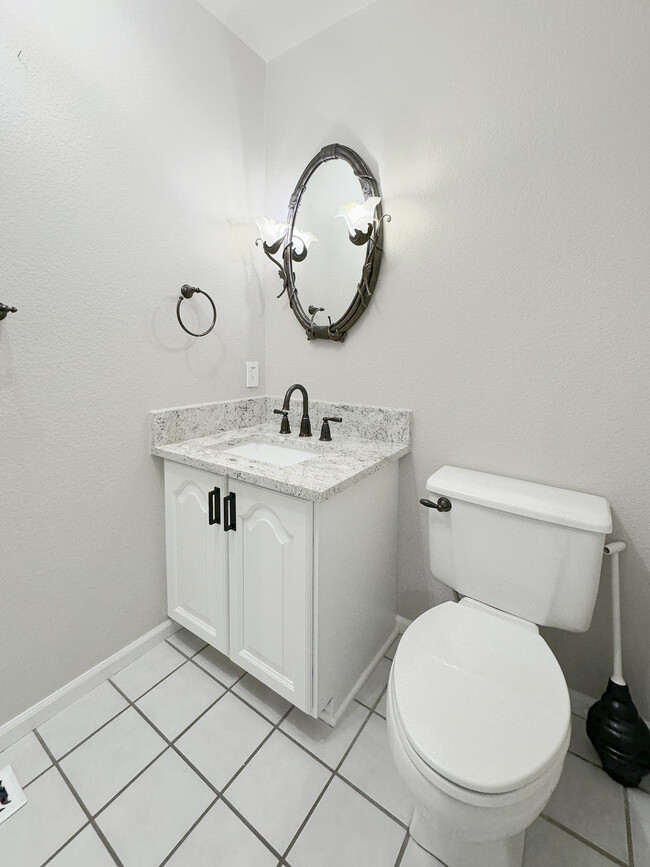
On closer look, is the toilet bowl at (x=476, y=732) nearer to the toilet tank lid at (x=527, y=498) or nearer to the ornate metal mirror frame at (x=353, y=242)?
the toilet tank lid at (x=527, y=498)

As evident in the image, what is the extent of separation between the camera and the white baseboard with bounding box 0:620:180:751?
1141 mm

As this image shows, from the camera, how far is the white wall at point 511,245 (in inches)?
41.5

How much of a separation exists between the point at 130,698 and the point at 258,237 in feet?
6.24

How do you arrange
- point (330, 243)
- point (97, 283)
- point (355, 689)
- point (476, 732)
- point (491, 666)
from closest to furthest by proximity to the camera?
point (476, 732) → point (491, 666) → point (97, 283) → point (355, 689) → point (330, 243)

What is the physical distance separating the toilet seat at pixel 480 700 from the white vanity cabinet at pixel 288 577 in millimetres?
290

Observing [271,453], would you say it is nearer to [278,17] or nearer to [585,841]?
[585,841]

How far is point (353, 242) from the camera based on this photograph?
1.44 metres

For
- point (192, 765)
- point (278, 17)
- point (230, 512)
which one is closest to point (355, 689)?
point (192, 765)

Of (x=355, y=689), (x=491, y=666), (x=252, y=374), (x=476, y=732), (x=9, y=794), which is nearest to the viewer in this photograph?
(x=476, y=732)

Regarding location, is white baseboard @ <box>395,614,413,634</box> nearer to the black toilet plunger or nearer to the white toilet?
the white toilet

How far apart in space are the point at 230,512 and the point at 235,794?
0.74 m

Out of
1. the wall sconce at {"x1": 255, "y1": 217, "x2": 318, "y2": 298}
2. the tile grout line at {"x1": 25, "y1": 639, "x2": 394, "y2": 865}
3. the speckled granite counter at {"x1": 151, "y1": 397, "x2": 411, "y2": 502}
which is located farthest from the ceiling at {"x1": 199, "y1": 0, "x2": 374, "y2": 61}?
the tile grout line at {"x1": 25, "y1": 639, "x2": 394, "y2": 865}

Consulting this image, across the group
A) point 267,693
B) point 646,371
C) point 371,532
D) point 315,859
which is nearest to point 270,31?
point 646,371

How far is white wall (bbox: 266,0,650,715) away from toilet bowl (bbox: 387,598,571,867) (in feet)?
1.73
